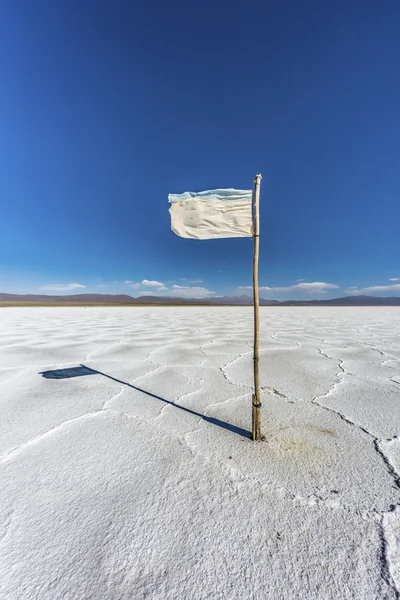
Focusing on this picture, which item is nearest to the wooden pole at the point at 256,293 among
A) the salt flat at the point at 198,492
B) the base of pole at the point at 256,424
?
the base of pole at the point at 256,424

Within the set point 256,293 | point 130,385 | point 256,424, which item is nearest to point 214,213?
point 256,293

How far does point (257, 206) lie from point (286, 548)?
1.72 m

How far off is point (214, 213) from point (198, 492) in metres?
1.63

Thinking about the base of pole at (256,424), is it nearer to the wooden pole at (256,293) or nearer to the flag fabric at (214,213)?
the wooden pole at (256,293)

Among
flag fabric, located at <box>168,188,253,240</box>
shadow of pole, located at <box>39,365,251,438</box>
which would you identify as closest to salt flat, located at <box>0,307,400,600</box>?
shadow of pole, located at <box>39,365,251,438</box>

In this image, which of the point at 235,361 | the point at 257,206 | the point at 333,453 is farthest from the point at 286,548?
the point at 235,361

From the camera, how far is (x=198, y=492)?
1348 mm

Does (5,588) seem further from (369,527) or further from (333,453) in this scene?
(333,453)

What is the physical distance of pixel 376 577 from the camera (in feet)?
3.09

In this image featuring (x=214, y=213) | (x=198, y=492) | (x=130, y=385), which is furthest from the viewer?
(x=130, y=385)

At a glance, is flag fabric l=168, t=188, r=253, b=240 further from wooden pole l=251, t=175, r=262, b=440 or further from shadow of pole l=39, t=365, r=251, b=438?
shadow of pole l=39, t=365, r=251, b=438

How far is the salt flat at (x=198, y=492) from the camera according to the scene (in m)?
0.95

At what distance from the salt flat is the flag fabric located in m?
1.44

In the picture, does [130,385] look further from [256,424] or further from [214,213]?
[214,213]
